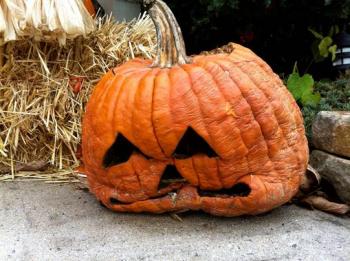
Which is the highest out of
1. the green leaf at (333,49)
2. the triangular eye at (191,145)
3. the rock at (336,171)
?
the green leaf at (333,49)

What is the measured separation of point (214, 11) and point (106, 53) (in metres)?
0.76

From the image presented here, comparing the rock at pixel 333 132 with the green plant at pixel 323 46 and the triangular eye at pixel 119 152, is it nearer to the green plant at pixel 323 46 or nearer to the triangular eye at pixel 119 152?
the triangular eye at pixel 119 152

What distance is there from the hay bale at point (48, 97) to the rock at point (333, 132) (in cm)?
98

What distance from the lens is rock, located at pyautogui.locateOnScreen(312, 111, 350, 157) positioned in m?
2.38

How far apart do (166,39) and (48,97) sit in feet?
2.80

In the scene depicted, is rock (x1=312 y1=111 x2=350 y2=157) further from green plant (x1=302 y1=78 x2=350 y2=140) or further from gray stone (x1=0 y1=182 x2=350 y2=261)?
gray stone (x1=0 y1=182 x2=350 y2=261)

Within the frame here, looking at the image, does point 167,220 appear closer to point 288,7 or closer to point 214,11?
point 214,11

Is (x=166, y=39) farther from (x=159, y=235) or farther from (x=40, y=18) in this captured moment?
(x=159, y=235)

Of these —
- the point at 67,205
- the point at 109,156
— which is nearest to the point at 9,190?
the point at 67,205

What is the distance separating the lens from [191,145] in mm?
2189

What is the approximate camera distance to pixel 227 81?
83.6 inches

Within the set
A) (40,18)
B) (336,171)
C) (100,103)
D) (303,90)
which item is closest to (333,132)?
(336,171)

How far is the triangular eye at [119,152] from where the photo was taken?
7.37 ft

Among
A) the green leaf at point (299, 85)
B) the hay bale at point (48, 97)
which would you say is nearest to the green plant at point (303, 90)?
the green leaf at point (299, 85)
